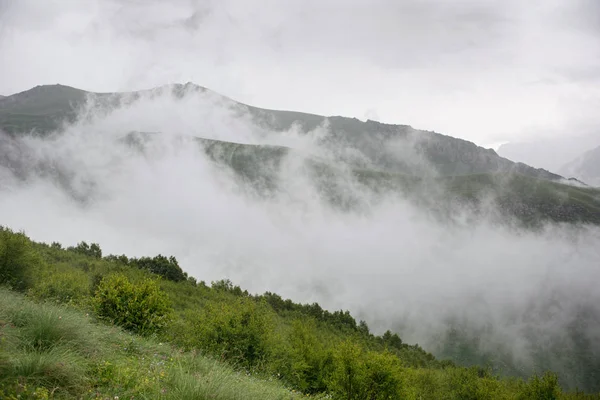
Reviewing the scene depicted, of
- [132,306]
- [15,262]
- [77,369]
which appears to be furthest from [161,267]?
[77,369]

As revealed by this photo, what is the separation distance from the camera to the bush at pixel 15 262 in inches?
1002

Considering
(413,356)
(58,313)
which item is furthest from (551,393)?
(58,313)

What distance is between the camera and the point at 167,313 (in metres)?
22.1

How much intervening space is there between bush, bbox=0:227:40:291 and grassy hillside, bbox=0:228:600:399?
68 mm

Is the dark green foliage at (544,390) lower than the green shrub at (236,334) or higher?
lower

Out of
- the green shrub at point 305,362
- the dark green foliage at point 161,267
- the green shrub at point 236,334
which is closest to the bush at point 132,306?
the green shrub at point 236,334

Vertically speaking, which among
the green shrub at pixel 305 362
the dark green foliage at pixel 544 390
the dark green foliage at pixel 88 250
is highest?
the green shrub at pixel 305 362

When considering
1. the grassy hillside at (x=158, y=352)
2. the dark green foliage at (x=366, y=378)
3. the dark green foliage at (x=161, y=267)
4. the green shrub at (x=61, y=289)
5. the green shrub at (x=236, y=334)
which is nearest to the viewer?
the grassy hillside at (x=158, y=352)

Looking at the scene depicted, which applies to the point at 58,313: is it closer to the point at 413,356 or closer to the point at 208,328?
the point at 208,328

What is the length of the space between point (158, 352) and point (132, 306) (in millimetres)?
8947

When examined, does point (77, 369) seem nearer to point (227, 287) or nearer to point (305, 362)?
point (305, 362)

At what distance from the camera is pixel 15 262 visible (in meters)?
26.3

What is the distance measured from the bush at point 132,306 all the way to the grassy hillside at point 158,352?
2.8 inches

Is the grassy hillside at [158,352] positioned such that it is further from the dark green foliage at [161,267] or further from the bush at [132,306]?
the dark green foliage at [161,267]
